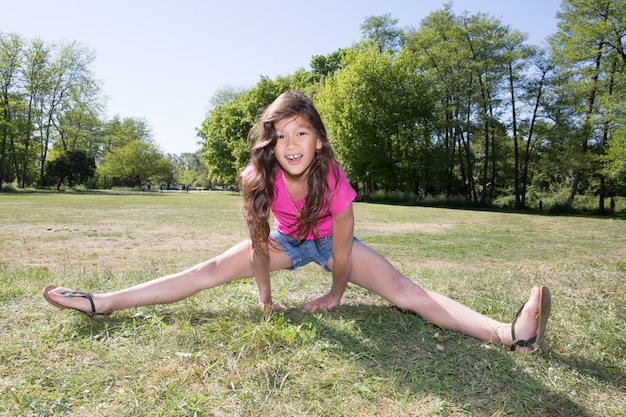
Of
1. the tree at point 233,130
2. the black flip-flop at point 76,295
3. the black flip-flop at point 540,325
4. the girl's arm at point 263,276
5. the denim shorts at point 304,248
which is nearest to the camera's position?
the black flip-flop at point 540,325

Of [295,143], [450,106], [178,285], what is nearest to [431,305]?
[295,143]

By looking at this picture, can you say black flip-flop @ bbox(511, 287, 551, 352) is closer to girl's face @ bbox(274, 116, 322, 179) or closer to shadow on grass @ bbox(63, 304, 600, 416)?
shadow on grass @ bbox(63, 304, 600, 416)

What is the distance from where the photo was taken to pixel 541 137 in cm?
3878

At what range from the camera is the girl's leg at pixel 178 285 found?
3.07 metres

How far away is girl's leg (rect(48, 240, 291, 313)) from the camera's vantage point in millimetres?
3070

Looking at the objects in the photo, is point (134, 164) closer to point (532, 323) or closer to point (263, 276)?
point (263, 276)

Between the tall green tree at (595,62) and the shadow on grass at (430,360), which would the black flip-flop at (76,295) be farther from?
the tall green tree at (595,62)

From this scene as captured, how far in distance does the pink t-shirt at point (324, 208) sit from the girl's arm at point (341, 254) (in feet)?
0.22

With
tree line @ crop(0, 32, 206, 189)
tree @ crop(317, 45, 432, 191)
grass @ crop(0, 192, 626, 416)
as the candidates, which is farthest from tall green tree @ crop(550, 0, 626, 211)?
tree line @ crop(0, 32, 206, 189)

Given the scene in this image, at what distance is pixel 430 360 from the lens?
251cm

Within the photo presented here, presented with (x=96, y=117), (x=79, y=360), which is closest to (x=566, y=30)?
(x=79, y=360)

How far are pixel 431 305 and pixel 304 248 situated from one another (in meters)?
1.06

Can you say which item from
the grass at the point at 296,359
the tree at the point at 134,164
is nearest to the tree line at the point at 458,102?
the tree at the point at 134,164

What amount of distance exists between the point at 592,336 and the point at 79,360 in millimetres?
3339
